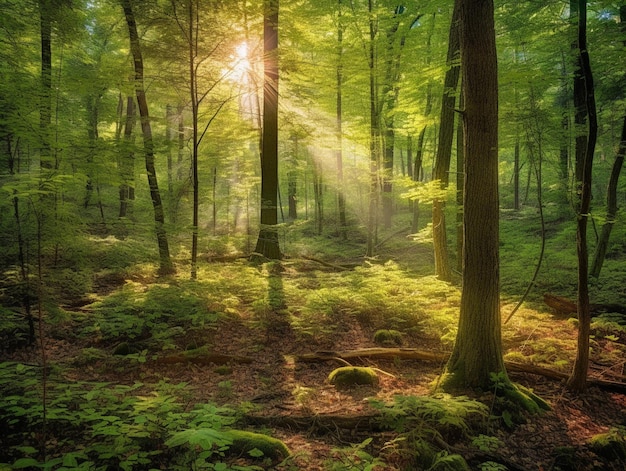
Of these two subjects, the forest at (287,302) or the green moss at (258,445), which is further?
the forest at (287,302)

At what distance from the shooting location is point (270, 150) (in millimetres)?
11336

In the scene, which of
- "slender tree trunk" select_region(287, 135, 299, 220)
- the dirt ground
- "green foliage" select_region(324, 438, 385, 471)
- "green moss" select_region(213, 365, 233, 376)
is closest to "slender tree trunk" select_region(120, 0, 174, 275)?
the dirt ground

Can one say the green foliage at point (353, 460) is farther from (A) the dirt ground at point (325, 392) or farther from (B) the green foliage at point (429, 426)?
(B) the green foliage at point (429, 426)

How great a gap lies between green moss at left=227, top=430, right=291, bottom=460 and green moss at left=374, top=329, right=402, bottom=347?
3613 millimetres

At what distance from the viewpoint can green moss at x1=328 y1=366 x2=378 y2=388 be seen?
529 cm

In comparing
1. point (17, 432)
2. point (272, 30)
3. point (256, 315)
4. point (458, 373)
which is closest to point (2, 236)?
point (256, 315)

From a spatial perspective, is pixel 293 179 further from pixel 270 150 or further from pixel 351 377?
pixel 351 377

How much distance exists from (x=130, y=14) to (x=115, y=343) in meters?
7.68

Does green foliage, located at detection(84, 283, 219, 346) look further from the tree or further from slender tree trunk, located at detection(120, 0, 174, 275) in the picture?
the tree

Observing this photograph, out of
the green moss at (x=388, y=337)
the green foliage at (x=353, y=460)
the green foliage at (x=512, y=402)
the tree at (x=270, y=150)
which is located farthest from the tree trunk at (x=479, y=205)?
the tree at (x=270, y=150)

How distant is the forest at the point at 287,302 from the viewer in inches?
141

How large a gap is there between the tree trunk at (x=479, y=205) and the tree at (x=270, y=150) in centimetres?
620

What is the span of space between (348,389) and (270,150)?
8115 millimetres

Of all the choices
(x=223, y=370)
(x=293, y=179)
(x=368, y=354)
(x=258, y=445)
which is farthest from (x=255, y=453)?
(x=293, y=179)
